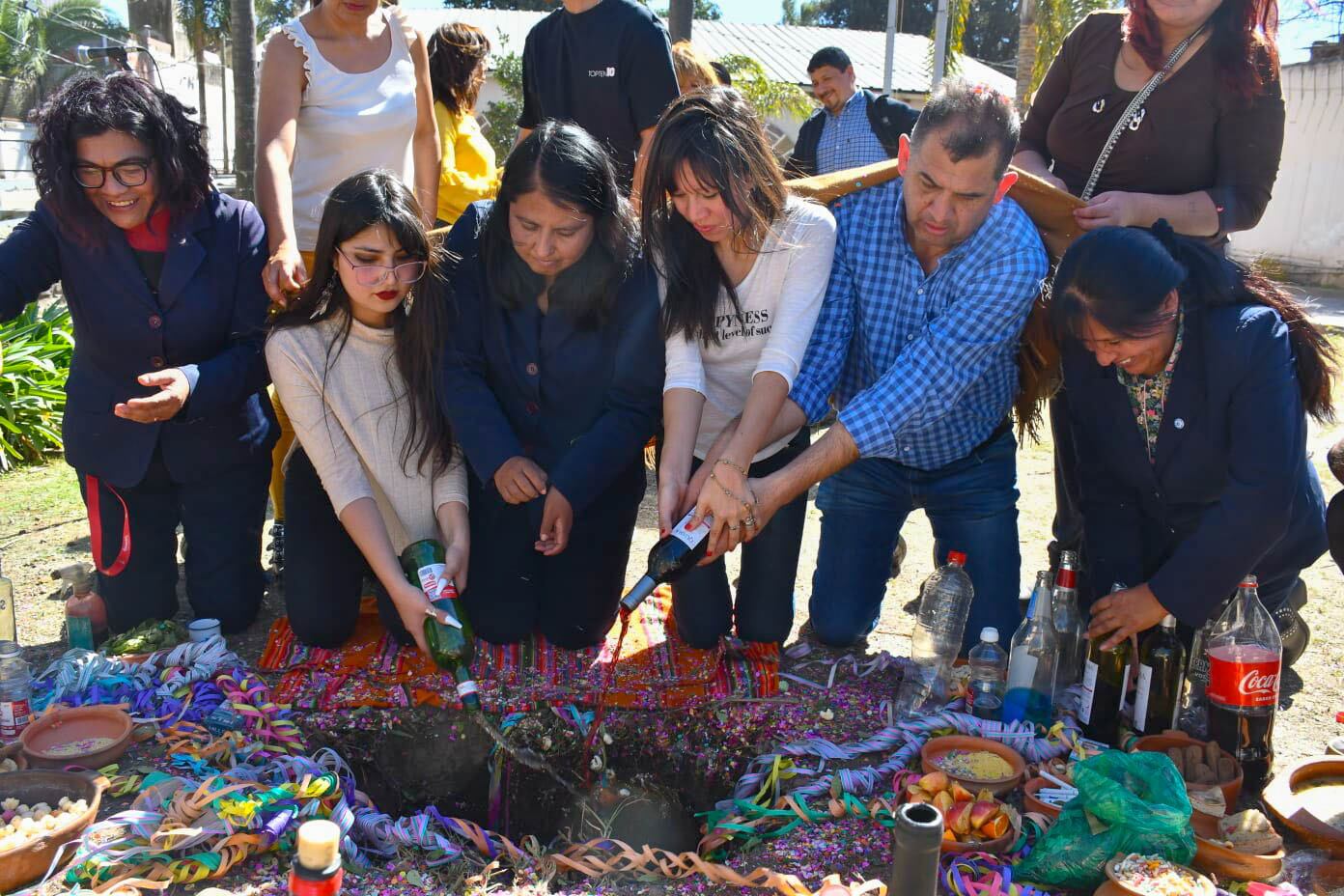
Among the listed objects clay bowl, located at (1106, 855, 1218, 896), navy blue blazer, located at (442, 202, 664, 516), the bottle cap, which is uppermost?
navy blue blazer, located at (442, 202, 664, 516)

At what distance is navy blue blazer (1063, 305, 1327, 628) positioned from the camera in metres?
2.77

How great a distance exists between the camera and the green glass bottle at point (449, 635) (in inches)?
117

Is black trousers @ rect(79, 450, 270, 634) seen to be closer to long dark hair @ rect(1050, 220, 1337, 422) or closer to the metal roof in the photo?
long dark hair @ rect(1050, 220, 1337, 422)

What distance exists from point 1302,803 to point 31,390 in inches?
252

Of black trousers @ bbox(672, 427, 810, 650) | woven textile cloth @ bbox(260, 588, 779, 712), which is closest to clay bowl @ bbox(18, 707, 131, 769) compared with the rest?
woven textile cloth @ bbox(260, 588, 779, 712)

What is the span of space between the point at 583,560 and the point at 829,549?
0.84m

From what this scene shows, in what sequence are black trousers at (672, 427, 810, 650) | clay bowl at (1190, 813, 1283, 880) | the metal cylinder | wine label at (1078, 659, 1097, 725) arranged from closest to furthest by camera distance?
the metal cylinder, clay bowl at (1190, 813, 1283, 880), wine label at (1078, 659, 1097, 725), black trousers at (672, 427, 810, 650)

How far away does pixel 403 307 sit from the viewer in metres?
3.38

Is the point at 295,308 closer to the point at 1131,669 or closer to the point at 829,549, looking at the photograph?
the point at 829,549

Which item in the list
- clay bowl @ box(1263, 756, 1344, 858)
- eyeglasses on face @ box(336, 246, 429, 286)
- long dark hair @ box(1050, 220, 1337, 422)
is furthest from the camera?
eyeglasses on face @ box(336, 246, 429, 286)

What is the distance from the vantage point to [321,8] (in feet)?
12.8

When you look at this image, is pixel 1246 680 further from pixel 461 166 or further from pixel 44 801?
pixel 461 166

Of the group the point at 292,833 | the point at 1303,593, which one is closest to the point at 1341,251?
the point at 1303,593

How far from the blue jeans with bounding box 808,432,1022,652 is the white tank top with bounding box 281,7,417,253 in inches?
80.6
